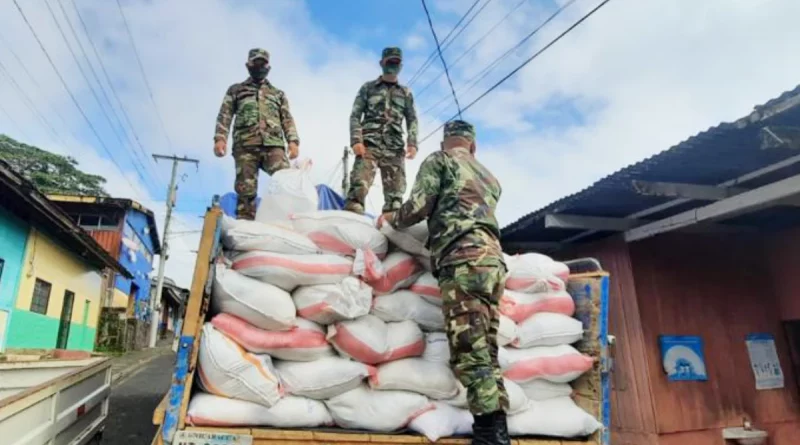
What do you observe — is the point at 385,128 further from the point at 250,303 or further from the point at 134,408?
the point at 134,408

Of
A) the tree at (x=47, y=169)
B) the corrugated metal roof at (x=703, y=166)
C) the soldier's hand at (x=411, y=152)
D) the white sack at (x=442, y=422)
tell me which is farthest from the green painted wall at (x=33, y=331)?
the tree at (x=47, y=169)

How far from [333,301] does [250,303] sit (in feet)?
1.07

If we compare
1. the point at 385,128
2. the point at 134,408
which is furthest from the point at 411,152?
the point at 134,408

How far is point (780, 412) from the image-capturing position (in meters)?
4.51

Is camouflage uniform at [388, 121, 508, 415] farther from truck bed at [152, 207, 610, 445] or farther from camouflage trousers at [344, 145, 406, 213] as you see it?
camouflage trousers at [344, 145, 406, 213]

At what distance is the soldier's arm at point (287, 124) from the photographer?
4.17 m

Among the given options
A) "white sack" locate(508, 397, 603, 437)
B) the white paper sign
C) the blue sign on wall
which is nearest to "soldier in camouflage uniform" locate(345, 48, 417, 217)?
"white sack" locate(508, 397, 603, 437)

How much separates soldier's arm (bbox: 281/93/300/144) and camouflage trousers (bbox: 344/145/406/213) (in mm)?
600

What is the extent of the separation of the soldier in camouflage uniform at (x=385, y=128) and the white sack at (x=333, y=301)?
74.1 inches

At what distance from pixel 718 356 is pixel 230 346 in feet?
14.9

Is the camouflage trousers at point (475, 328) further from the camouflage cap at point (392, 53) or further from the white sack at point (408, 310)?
the camouflage cap at point (392, 53)

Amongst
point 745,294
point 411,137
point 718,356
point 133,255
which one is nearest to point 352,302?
point 411,137

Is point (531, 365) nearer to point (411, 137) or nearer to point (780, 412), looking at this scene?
point (411, 137)

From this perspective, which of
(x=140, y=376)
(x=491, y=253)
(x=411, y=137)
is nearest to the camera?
(x=491, y=253)
